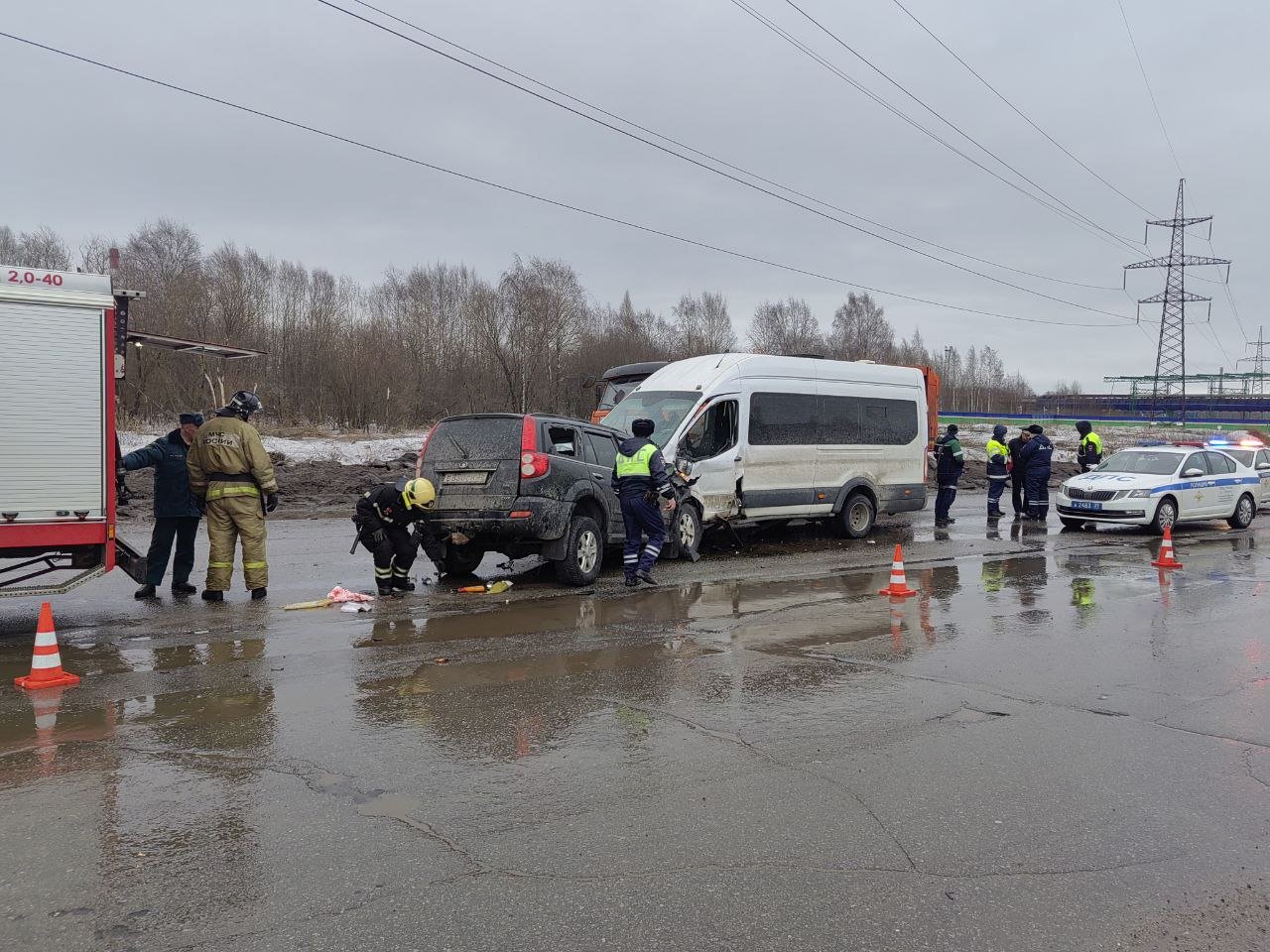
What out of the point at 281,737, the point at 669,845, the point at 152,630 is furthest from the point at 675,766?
the point at 152,630

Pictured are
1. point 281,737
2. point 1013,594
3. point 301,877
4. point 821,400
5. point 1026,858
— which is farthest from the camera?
point 821,400

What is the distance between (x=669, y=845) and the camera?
390cm

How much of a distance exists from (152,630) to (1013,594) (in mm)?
8330

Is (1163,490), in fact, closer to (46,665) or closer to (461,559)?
(461,559)

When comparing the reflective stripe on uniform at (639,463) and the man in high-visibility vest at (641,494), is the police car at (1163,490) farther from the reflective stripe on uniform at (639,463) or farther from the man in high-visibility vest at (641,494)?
the reflective stripe on uniform at (639,463)

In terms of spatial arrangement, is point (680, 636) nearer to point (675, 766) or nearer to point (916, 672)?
point (916, 672)

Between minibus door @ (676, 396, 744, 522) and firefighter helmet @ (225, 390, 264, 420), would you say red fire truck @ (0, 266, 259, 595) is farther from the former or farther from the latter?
minibus door @ (676, 396, 744, 522)

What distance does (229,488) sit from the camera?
9.30 m

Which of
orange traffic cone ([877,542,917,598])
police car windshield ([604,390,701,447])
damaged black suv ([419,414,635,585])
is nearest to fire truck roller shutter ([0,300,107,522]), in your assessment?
damaged black suv ([419,414,635,585])

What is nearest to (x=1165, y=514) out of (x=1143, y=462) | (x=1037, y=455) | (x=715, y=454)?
(x=1143, y=462)

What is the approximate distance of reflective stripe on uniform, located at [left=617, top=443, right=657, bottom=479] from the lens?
10391 millimetres

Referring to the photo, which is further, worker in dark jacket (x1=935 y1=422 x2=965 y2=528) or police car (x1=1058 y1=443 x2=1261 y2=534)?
worker in dark jacket (x1=935 y1=422 x2=965 y2=528)

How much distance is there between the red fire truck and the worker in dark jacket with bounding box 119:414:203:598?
1589 mm

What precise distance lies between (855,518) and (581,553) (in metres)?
6.39
